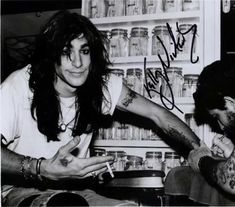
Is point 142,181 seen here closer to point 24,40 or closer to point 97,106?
point 97,106

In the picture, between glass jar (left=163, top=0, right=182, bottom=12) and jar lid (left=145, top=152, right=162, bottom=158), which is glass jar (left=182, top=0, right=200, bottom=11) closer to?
glass jar (left=163, top=0, right=182, bottom=12)

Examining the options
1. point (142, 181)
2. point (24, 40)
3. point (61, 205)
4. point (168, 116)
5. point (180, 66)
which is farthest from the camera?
point (24, 40)

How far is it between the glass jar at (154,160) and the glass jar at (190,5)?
70 cm

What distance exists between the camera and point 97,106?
147 centimetres

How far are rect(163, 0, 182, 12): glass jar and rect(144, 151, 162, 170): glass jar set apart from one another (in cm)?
69

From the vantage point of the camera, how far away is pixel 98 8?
1.89 m

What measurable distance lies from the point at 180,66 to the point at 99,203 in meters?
0.89

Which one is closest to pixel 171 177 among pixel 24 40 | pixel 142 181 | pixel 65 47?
pixel 142 181

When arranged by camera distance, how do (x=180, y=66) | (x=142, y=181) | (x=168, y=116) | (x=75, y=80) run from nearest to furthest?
1. (x=142, y=181)
2. (x=75, y=80)
3. (x=168, y=116)
4. (x=180, y=66)

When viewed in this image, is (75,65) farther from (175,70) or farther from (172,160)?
(172,160)

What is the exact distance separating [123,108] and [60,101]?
26 centimetres

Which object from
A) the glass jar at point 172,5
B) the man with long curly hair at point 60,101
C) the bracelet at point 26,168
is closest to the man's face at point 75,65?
the man with long curly hair at point 60,101

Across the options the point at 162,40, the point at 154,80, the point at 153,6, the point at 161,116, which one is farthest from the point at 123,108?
the point at 153,6

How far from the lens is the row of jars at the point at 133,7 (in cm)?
175
